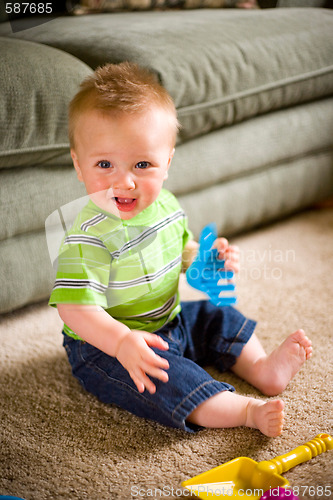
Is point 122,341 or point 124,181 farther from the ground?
point 124,181

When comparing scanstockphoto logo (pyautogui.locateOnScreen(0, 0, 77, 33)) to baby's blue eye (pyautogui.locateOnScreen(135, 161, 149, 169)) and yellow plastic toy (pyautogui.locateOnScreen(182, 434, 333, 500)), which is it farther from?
yellow plastic toy (pyautogui.locateOnScreen(182, 434, 333, 500))

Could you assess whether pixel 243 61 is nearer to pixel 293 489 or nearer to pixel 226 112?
pixel 226 112

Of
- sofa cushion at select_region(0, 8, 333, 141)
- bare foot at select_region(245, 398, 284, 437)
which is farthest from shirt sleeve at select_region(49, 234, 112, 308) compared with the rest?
sofa cushion at select_region(0, 8, 333, 141)

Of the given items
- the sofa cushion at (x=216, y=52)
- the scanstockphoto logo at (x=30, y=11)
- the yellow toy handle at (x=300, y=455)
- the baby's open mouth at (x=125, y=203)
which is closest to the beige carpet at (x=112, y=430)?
the yellow toy handle at (x=300, y=455)

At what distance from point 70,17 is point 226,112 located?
499mm

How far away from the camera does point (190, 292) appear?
1.05 metres

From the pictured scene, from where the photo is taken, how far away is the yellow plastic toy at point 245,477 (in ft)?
1.84

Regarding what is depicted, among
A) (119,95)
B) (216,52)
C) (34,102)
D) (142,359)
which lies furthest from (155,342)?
(216,52)

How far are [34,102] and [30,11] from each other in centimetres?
56

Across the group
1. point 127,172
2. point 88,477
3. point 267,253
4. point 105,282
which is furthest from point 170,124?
point 267,253

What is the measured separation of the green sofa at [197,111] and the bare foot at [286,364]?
1.18 feet

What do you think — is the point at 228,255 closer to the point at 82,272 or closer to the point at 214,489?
the point at 82,272

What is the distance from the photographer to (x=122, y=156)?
25.2 inches

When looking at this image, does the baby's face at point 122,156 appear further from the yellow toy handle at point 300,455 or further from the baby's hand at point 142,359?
the yellow toy handle at point 300,455
